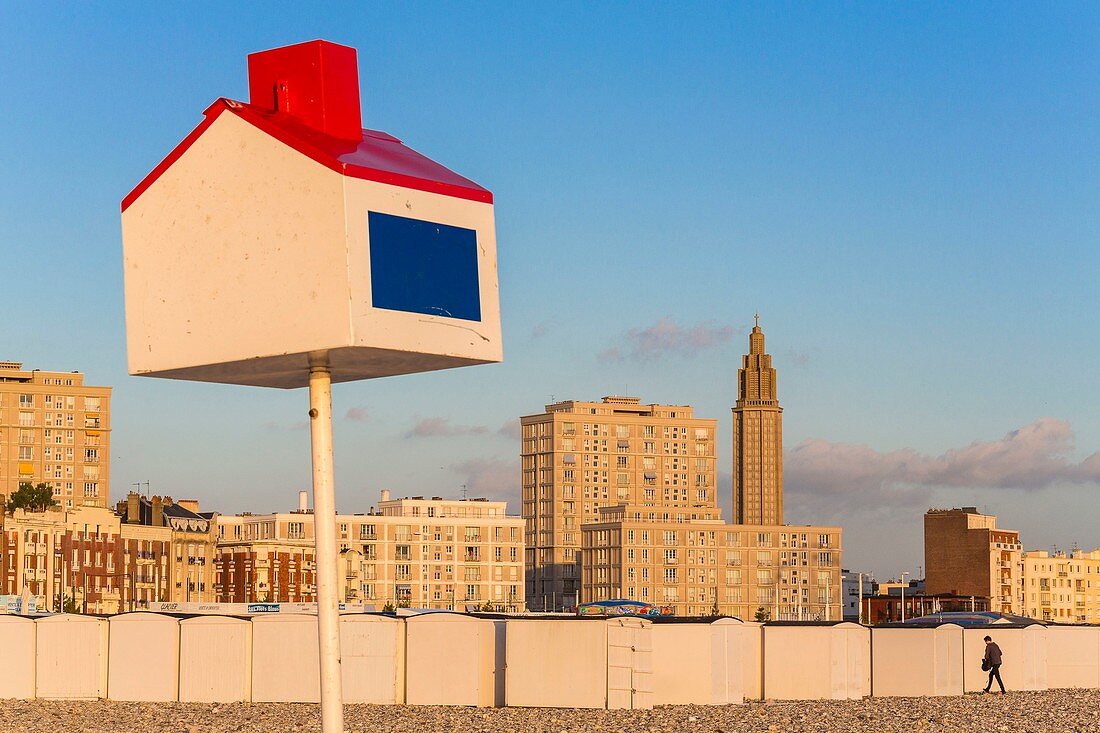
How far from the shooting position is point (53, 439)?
169625 mm

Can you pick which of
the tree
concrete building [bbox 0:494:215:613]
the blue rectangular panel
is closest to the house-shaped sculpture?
the blue rectangular panel

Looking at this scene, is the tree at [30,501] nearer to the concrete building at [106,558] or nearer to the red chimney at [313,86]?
the concrete building at [106,558]

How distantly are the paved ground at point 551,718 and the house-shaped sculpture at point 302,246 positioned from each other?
2146 cm

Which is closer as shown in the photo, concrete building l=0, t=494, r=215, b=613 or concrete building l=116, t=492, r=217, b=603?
concrete building l=0, t=494, r=215, b=613

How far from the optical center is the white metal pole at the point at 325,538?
6363mm

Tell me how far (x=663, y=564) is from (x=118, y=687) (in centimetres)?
16706

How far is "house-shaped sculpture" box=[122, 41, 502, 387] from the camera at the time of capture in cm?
592

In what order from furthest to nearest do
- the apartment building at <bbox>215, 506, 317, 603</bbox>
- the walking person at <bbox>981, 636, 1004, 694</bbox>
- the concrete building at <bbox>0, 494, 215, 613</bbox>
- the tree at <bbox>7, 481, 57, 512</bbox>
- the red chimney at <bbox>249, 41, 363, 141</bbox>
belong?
the apartment building at <bbox>215, 506, 317, 603</bbox> → the tree at <bbox>7, 481, 57, 512</bbox> → the concrete building at <bbox>0, 494, 215, 613</bbox> → the walking person at <bbox>981, 636, 1004, 694</bbox> → the red chimney at <bbox>249, 41, 363, 141</bbox>

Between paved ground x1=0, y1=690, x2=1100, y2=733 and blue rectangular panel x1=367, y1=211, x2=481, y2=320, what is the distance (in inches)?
847

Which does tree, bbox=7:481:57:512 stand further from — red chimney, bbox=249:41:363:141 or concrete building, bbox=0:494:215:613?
red chimney, bbox=249:41:363:141

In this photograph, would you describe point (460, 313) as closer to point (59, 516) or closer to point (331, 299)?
point (331, 299)

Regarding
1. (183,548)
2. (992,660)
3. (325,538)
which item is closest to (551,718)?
(992,660)

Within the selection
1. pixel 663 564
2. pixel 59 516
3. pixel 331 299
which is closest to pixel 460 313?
pixel 331 299

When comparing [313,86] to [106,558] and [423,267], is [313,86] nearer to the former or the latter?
[423,267]
